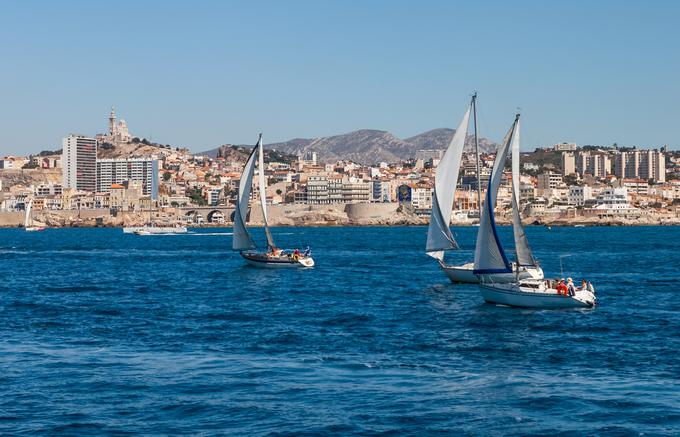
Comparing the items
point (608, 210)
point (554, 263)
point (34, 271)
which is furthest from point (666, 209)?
point (34, 271)

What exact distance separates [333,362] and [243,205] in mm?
33736

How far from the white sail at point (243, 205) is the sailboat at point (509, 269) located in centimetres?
2043

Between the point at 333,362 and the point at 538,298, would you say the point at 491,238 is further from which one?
the point at 333,362

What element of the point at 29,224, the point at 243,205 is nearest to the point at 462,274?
the point at 243,205

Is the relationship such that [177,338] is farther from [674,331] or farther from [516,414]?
[674,331]

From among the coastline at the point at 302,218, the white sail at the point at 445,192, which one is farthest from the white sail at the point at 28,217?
the white sail at the point at 445,192

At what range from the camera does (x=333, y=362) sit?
20.8m

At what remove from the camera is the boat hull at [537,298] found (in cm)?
3066

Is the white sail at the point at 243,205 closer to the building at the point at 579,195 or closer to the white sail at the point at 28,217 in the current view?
the white sail at the point at 28,217

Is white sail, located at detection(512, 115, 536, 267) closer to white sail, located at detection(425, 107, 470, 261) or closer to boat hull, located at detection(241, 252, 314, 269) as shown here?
white sail, located at detection(425, 107, 470, 261)

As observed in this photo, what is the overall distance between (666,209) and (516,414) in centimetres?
17805

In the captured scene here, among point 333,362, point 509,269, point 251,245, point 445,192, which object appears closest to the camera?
point 333,362

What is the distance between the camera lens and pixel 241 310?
104 ft

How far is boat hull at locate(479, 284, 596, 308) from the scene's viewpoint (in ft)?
101
